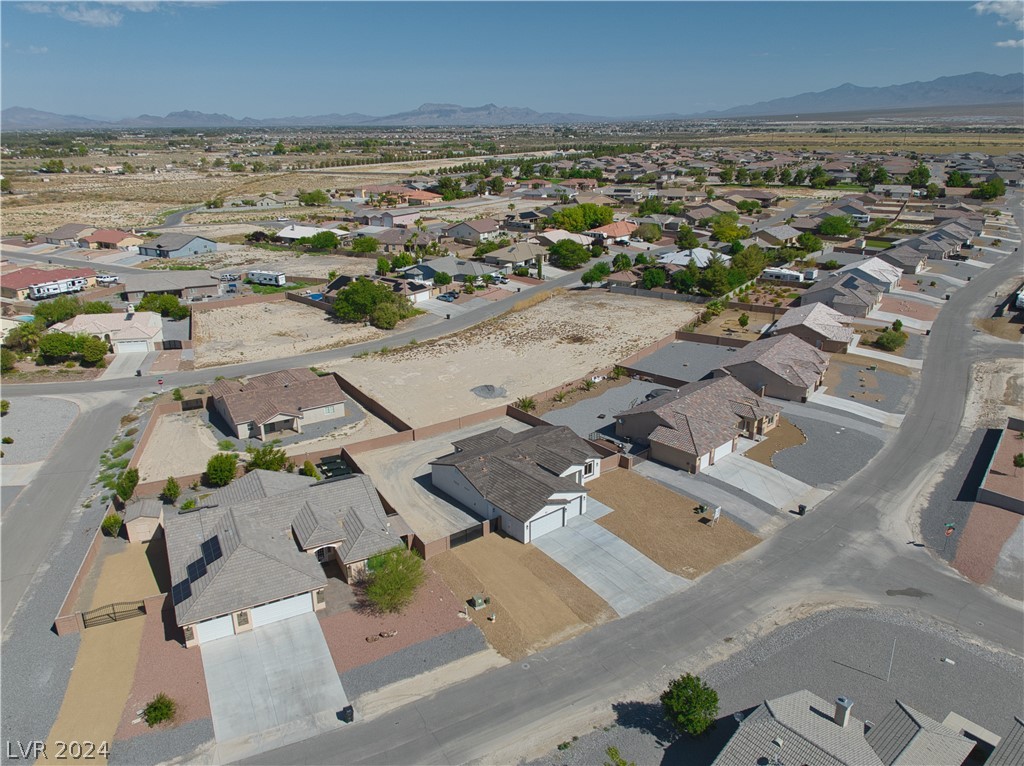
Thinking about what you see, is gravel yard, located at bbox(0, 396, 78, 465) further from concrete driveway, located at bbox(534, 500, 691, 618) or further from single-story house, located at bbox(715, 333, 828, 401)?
single-story house, located at bbox(715, 333, 828, 401)

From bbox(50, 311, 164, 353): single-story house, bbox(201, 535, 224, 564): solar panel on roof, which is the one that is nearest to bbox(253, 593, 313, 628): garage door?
bbox(201, 535, 224, 564): solar panel on roof

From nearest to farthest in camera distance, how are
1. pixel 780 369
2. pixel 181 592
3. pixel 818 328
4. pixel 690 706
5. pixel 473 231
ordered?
1. pixel 690 706
2. pixel 181 592
3. pixel 780 369
4. pixel 818 328
5. pixel 473 231

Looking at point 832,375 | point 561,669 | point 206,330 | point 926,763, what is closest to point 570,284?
point 832,375

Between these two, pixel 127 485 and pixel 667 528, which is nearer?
pixel 667 528

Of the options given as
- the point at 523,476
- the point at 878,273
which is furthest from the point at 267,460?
Result: the point at 878,273

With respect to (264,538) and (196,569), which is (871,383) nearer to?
(264,538)

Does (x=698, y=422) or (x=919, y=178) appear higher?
(x=698, y=422)
